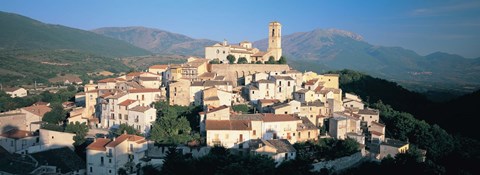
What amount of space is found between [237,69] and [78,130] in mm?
17847

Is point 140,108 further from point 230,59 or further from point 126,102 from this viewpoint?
point 230,59

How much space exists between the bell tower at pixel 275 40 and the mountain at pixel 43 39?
9334 centimetres

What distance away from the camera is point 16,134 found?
104 ft

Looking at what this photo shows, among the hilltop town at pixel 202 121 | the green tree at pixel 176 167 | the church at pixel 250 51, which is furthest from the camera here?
the church at pixel 250 51

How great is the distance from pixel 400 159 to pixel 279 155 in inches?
296

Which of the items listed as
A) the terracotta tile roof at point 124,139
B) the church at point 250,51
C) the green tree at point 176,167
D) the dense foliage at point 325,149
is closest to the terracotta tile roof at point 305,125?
the dense foliage at point 325,149

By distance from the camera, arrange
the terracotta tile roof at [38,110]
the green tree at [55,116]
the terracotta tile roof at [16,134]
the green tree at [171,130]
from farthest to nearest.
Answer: the terracotta tile roof at [38,110] → the green tree at [55,116] → the terracotta tile roof at [16,134] → the green tree at [171,130]

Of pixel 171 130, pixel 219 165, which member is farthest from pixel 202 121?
pixel 219 165

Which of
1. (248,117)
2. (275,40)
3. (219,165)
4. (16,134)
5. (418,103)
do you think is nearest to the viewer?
(219,165)

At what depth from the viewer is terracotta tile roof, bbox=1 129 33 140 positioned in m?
31.0

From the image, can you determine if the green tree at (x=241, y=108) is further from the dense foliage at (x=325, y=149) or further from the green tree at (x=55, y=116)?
the green tree at (x=55, y=116)

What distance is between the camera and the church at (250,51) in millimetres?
48469

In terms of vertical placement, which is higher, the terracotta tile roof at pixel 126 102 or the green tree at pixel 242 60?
the green tree at pixel 242 60

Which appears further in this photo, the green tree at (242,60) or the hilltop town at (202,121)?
the green tree at (242,60)
